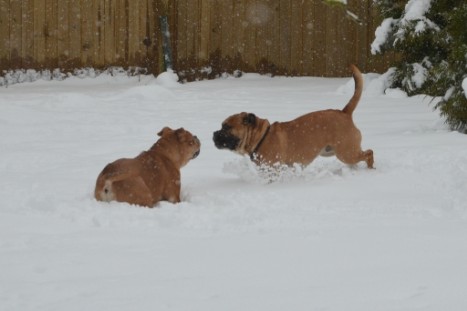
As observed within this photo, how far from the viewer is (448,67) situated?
9141 mm

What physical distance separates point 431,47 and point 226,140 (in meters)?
6.26

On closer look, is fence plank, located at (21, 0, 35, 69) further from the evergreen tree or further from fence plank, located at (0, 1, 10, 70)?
the evergreen tree

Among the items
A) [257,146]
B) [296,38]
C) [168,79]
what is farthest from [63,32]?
[257,146]

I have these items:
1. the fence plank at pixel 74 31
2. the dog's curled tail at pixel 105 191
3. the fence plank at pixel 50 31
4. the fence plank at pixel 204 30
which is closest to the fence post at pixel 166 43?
the fence plank at pixel 204 30

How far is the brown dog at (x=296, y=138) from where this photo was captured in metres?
7.01

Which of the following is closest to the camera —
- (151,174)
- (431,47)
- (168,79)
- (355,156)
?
(151,174)

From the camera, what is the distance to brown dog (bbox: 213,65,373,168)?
23.0 ft

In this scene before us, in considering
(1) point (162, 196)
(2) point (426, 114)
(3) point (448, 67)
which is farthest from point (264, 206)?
(2) point (426, 114)

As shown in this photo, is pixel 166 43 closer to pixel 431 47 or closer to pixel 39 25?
pixel 39 25

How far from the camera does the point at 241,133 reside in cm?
700

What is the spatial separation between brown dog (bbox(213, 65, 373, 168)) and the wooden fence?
8.64 metres

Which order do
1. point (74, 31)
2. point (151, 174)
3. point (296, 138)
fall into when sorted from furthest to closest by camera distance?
point (74, 31), point (296, 138), point (151, 174)

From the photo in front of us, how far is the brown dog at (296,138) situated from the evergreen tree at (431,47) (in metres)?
2.09

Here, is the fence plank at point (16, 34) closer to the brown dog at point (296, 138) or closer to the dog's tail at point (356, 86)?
the brown dog at point (296, 138)
